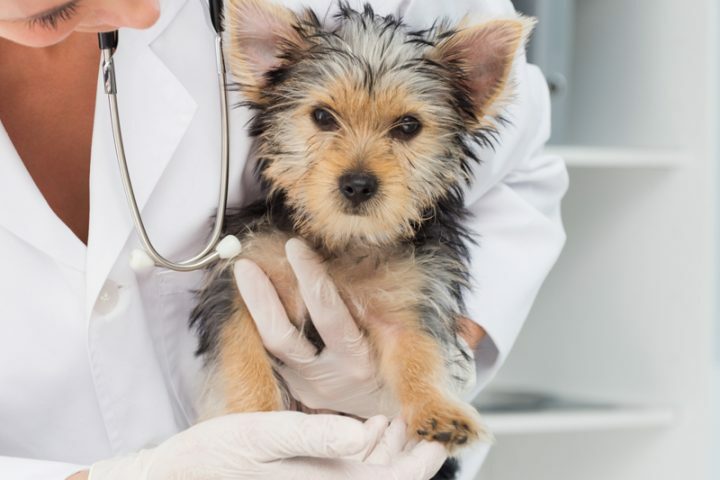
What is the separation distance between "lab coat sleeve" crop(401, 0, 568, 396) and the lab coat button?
19.9 inches

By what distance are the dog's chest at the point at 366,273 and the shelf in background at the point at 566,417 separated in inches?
39.1

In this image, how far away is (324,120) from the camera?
109 centimetres

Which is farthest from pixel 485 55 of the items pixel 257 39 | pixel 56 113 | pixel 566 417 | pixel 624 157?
pixel 566 417

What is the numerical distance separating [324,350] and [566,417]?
1.09 metres

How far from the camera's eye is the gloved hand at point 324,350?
1153mm

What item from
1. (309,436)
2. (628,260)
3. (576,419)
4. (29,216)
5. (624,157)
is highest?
(29,216)

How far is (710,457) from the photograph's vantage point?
219cm

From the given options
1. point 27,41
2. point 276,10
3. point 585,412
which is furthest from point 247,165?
point 585,412

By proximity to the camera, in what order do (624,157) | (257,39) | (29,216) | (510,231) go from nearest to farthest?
(257,39) → (29,216) → (510,231) → (624,157)

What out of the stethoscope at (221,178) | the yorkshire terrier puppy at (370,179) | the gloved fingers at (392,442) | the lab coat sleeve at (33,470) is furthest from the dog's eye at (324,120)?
the lab coat sleeve at (33,470)

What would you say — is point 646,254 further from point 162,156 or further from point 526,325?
point 162,156

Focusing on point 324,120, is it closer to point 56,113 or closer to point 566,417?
point 56,113

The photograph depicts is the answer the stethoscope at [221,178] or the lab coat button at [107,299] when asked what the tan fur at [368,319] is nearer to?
the stethoscope at [221,178]

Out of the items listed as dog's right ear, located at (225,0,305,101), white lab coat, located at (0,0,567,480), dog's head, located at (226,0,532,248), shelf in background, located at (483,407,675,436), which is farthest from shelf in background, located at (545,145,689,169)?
dog's right ear, located at (225,0,305,101)
